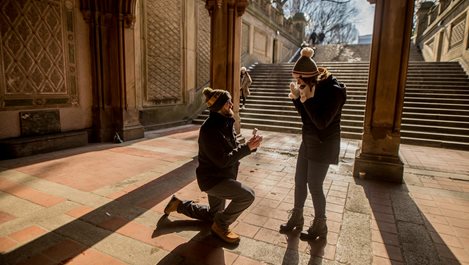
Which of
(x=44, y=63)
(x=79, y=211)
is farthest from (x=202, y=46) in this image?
(x=79, y=211)

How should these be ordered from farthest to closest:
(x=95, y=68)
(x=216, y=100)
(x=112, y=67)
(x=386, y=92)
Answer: (x=112, y=67) < (x=95, y=68) < (x=386, y=92) < (x=216, y=100)

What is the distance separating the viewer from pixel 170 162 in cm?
550

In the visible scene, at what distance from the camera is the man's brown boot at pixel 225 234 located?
2.71 metres

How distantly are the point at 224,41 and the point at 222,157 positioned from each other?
15.4 ft

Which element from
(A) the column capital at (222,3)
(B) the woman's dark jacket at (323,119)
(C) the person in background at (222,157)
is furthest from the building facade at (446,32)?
(C) the person in background at (222,157)

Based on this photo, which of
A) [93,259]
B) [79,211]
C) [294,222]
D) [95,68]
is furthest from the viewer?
[95,68]

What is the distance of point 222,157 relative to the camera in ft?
8.21

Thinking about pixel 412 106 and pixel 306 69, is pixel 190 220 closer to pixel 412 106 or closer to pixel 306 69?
pixel 306 69

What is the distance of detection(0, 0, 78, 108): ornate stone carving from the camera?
5508 mm

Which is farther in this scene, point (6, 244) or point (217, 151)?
point (6, 244)

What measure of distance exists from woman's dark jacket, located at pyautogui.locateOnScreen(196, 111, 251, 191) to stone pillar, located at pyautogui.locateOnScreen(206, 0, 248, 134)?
4.10 metres

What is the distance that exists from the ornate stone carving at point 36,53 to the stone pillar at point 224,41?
11.0ft

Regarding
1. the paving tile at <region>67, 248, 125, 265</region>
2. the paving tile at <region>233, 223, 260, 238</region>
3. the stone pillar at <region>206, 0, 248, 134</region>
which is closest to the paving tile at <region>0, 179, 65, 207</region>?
the paving tile at <region>67, 248, 125, 265</region>

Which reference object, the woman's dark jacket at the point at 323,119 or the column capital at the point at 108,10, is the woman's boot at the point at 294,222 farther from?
the column capital at the point at 108,10
